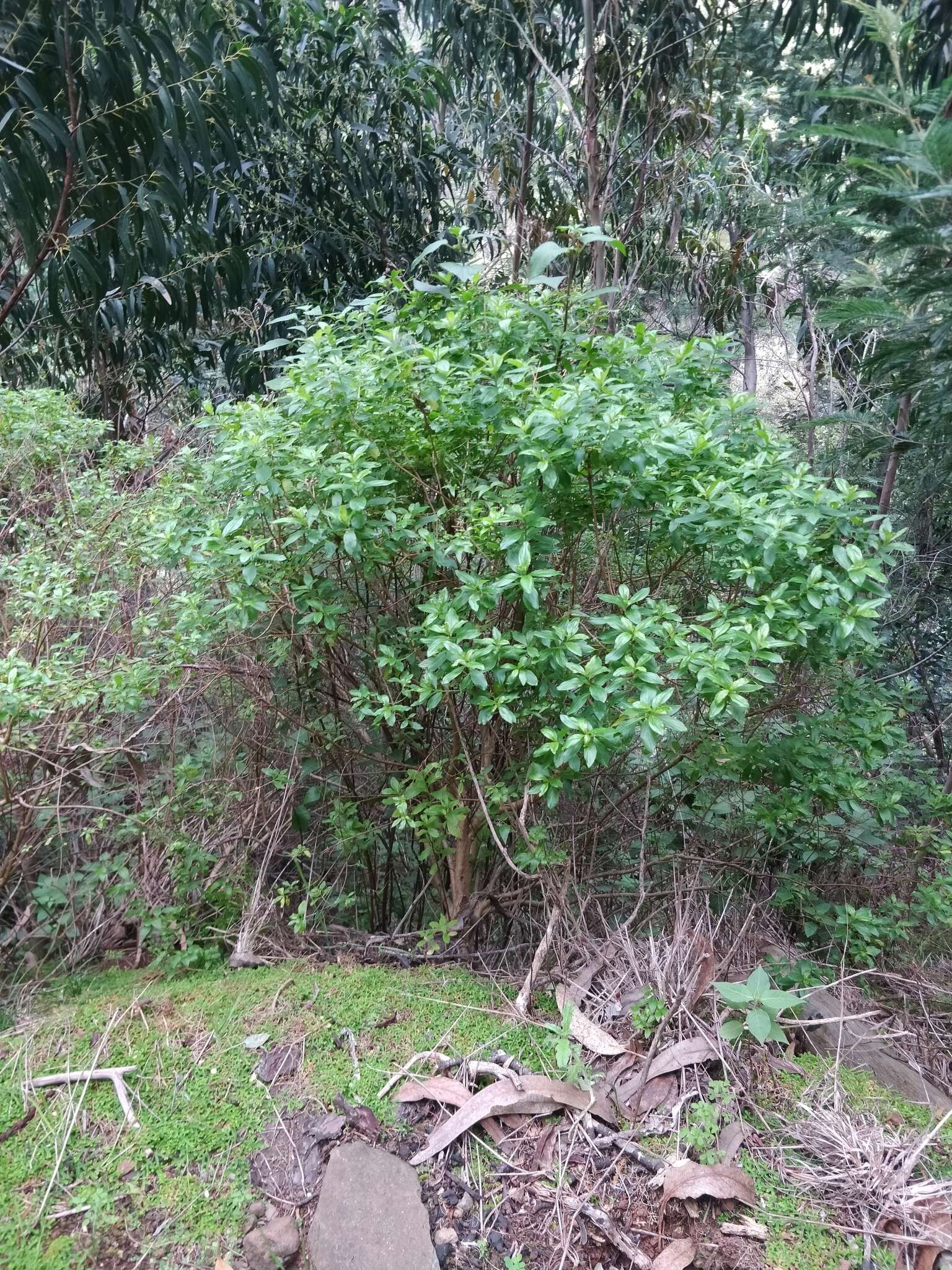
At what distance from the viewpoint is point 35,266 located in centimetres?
369

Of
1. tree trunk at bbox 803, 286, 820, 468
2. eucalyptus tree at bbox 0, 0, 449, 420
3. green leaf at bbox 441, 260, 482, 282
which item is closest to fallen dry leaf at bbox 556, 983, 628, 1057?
green leaf at bbox 441, 260, 482, 282

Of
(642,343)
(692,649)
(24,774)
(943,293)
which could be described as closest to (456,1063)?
(692,649)

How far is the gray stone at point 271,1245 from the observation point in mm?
1727

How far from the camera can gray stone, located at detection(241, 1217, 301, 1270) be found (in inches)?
68.0

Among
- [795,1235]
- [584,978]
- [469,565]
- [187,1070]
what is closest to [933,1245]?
[795,1235]

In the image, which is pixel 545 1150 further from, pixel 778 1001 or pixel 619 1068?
pixel 778 1001

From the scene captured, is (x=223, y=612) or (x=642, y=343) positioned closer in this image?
(x=223, y=612)

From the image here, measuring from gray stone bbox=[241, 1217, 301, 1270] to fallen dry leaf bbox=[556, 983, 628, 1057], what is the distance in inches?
33.6

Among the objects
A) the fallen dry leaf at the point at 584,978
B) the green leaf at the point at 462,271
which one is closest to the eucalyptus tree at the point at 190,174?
the green leaf at the point at 462,271

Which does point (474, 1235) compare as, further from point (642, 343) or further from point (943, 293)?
point (943, 293)

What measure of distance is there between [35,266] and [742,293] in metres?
4.13

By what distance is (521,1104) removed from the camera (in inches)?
78.9

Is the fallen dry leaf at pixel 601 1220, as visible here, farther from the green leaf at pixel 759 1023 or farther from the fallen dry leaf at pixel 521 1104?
the green leaf at pixel 759 1023

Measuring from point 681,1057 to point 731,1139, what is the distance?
212mm
